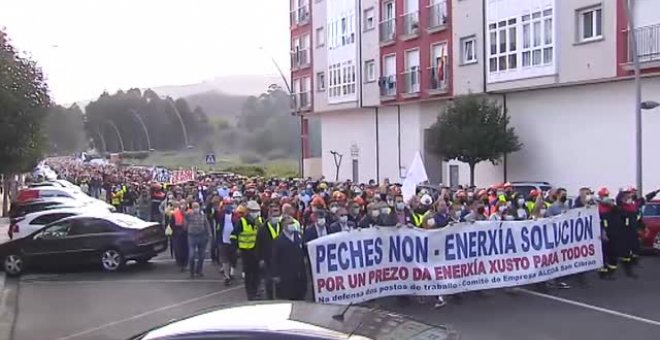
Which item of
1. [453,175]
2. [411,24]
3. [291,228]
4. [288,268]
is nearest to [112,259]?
[291,228]

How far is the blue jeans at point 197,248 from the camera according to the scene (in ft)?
59.2

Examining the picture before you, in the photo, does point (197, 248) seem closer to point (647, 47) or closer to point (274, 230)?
point (274, 230)

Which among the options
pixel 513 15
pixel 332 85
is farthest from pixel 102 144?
pixel 513 15

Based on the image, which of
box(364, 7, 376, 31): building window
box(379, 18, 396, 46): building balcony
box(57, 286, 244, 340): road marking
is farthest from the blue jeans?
box(364, 7, 376, 31): building window

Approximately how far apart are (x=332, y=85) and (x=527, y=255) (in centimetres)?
3951

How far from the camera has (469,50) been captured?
1506 inches

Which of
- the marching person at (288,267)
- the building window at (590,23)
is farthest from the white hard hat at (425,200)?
the building window at (590,23)

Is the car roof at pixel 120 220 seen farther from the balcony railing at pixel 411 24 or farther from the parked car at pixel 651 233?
the balcony railing at pixel 411 24

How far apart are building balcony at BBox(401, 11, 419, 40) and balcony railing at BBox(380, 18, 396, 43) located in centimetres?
118

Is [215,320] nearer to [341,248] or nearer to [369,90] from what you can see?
[341,248]

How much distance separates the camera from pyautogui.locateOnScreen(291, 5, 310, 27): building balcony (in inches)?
2320

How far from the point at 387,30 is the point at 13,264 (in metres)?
29.5

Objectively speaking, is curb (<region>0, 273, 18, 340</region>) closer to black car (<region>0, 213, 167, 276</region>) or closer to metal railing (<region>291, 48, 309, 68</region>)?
black car (<region>0, 213, 167, 276</region>)

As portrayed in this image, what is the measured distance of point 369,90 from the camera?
48000mm
